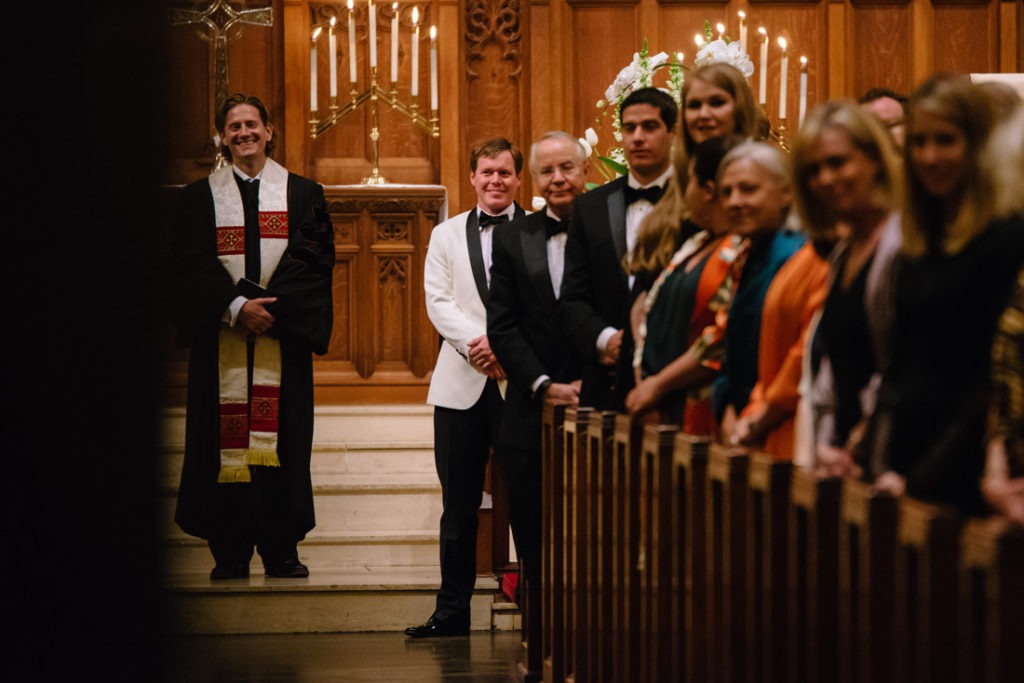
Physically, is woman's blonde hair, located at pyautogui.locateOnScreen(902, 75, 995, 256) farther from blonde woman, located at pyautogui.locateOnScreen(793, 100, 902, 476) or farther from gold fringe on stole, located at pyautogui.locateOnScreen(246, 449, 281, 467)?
gold fringe on stole, located at pyautogui.locateOnScreen(246, 449, 281, 467)

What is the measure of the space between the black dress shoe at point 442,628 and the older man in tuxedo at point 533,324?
0.65m

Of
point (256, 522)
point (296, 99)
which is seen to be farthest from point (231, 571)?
point (296, 99)

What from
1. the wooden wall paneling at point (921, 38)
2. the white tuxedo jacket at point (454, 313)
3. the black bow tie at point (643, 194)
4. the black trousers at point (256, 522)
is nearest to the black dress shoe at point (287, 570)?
the black trousers at point (256, 522)

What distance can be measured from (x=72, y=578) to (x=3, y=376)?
0.08 metres

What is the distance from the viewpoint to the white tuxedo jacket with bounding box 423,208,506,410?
213 inches

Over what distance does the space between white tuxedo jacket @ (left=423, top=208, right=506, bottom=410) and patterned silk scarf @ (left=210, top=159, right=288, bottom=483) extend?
705 millimetres

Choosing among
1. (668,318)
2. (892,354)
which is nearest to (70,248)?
(892,354)

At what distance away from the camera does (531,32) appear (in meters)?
8.32

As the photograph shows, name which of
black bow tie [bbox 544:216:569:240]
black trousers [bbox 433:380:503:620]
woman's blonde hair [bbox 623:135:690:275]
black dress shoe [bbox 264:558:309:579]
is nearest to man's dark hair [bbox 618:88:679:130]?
woman's blonde hair [bbox 623:135:690:275]

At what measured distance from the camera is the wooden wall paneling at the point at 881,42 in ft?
27.8

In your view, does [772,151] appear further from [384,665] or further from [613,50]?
[613,50]

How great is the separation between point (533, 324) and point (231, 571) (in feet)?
5.95

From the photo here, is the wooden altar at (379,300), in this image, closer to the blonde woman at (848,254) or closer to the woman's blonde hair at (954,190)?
the blonde woman at (848,254)

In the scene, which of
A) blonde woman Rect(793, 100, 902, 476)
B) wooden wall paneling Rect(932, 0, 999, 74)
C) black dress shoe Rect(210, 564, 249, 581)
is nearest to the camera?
blonde woman Rect(793, 100, 902, 476)
